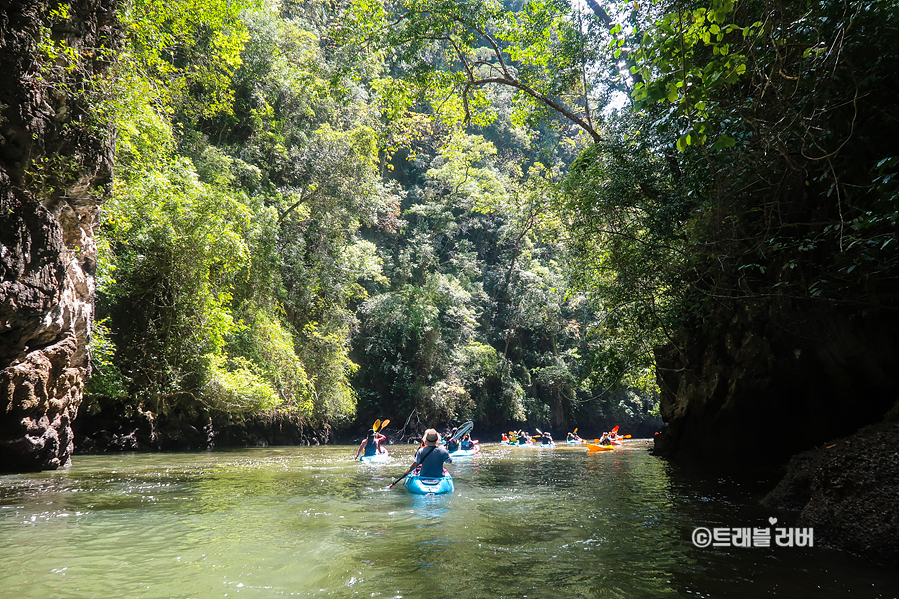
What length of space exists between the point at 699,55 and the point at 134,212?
11869 mm

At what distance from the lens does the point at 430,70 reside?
10.5 metres

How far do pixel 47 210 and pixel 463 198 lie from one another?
69.5 ft

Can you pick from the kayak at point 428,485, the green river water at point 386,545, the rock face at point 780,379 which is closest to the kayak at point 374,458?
the green river water at point 386,545

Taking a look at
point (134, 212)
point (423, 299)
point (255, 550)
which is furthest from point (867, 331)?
point (423, 299)

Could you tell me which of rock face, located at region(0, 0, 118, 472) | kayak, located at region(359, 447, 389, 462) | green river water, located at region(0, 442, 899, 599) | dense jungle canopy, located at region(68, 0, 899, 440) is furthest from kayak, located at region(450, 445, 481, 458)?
rock face, located at region(0, 0, 118, 472)

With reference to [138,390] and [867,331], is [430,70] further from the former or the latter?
[138,390]

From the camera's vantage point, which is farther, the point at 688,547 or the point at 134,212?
the point at 134,212

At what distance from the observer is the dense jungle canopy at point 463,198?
16.0 ft

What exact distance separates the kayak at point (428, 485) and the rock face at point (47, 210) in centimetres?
582

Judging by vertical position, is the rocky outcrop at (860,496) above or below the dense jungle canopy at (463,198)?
below

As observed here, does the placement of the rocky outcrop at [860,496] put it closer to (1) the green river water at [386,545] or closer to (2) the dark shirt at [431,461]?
(1) the green river water at [386,545]

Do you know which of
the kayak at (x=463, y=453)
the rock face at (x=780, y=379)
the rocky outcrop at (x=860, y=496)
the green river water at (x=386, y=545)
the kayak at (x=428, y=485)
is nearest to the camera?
the green river water at (x=386, y=545)

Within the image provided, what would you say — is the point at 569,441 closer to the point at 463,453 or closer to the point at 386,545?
the point at 463,453

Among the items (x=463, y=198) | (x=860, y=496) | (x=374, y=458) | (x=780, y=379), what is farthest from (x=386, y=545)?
(x=463, y=198)
